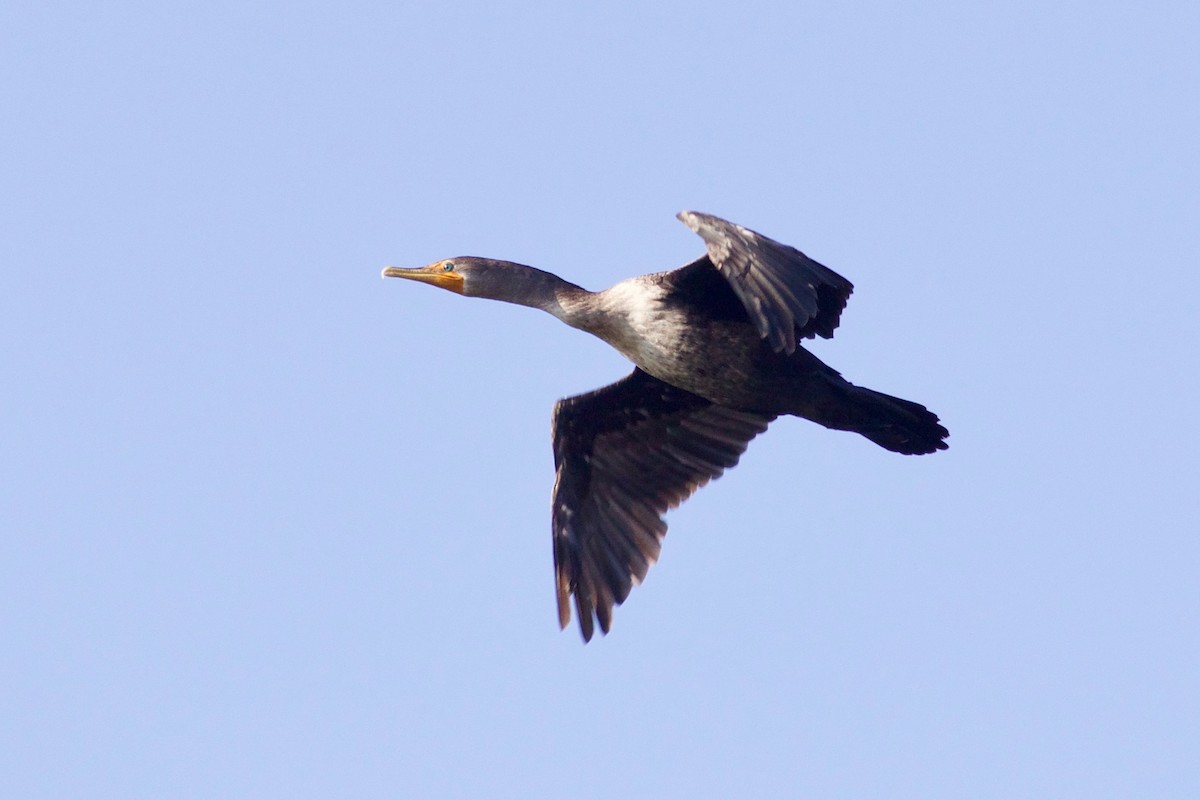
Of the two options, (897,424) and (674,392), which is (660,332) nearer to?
(674,392)

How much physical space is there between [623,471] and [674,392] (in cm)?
59

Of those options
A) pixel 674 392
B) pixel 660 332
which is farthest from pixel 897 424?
pixel 674 392

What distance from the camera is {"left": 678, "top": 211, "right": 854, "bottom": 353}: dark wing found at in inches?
307

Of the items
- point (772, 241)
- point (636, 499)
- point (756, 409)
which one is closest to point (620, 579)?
point (636, 499)

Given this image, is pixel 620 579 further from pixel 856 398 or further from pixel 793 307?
pixel 793 307

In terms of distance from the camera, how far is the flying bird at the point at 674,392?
825 centimetres

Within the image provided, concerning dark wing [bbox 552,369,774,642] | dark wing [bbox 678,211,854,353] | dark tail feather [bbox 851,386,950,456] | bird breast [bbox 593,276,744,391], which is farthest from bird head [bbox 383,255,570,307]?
dark tail feather [bbox 851,386,950,456]

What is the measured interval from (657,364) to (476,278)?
140 cm

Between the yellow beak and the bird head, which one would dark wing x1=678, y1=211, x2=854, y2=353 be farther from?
the yellow beak

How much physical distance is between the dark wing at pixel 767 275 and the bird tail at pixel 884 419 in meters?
0.88

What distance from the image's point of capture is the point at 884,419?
370 inches

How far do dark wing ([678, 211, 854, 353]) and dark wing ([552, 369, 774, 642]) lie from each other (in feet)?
6.38

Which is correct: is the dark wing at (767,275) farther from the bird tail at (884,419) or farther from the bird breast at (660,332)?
the bird tail at (884,419)

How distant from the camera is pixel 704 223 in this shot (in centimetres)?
836
